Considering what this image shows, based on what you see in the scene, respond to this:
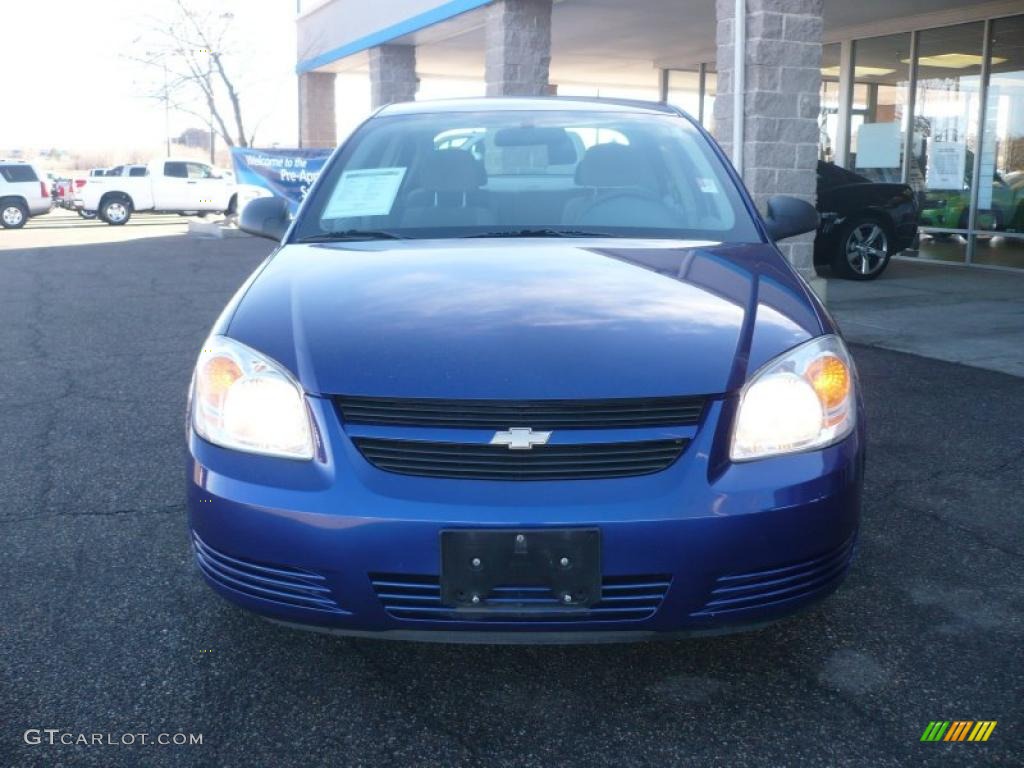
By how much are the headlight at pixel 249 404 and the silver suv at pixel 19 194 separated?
26.3 metres

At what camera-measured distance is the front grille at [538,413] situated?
2.28m

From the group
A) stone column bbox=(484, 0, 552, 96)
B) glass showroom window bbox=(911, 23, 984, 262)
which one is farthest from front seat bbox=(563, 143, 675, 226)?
glass showroom window bbox=(911, 23, 984, 262)

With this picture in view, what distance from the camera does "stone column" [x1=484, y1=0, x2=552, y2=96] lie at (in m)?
11.9

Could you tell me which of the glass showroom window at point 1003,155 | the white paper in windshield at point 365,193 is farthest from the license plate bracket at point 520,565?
the glass showroom window at point 1003,155

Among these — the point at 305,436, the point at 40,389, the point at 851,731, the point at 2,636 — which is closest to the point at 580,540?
the point at 305,436

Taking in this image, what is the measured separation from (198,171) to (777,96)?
21898 mm

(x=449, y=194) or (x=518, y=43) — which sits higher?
(x=518, y=43)

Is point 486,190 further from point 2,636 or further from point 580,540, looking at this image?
point 2,636

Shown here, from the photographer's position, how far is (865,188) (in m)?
11.4

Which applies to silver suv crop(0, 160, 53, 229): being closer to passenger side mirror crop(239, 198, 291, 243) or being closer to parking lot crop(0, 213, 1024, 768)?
parking lot crop(0, 213, 1024, 768)

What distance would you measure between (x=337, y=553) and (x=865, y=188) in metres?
10.4

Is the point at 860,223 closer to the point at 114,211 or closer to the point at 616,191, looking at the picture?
the point at 616,191

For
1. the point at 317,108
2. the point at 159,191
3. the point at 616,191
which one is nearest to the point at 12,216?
the point at 159,191

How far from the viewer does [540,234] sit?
10.8 ft
